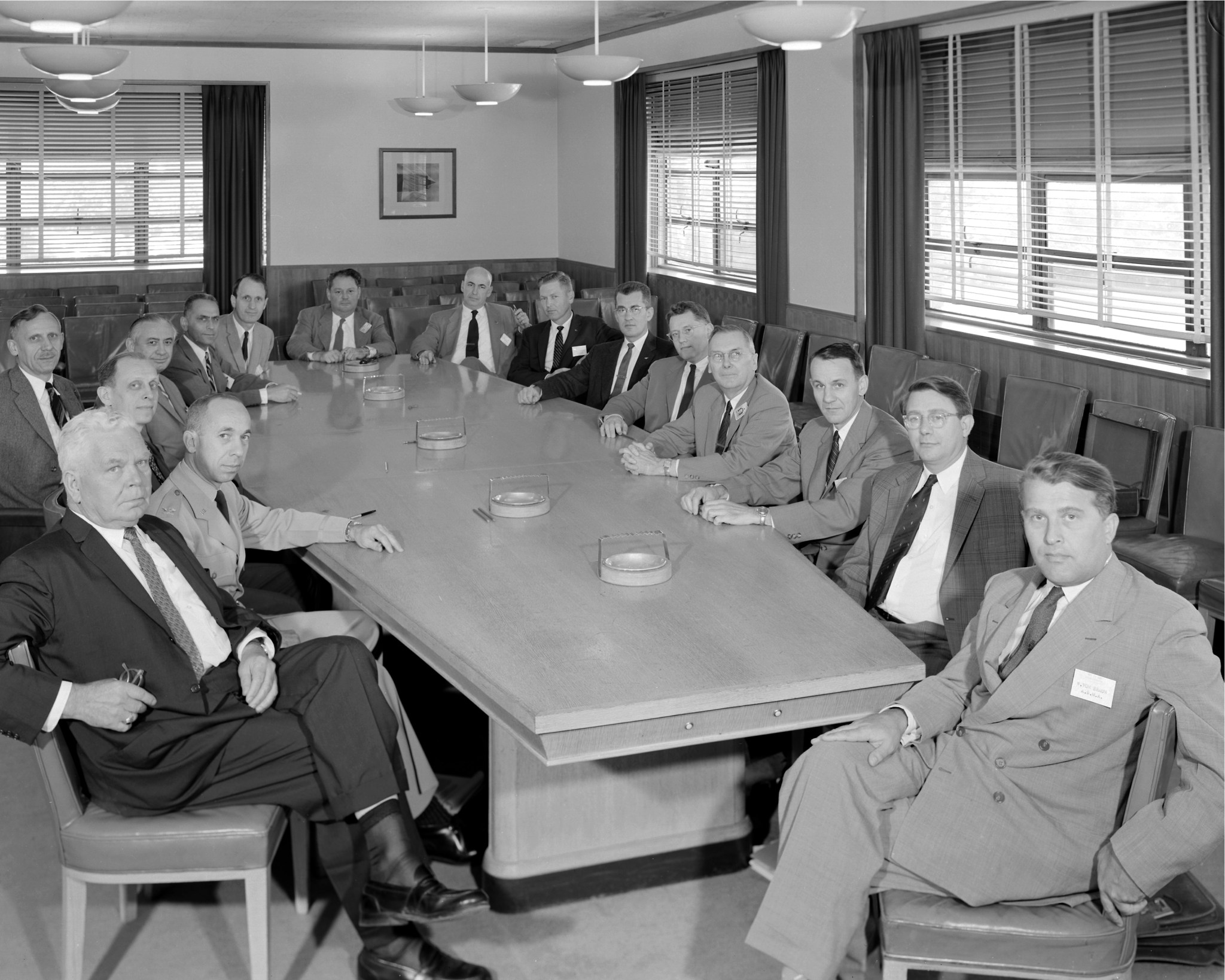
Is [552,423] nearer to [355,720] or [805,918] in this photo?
[355,720]

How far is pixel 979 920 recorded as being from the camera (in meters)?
2.38

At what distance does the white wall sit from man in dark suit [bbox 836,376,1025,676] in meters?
9.41

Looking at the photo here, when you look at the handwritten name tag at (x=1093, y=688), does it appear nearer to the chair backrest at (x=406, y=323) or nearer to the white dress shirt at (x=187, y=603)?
the white dress shirt at (x=187, y=603)

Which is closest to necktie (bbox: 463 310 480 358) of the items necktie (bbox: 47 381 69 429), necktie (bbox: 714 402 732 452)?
necktie (bbox: 47 381 69 429)

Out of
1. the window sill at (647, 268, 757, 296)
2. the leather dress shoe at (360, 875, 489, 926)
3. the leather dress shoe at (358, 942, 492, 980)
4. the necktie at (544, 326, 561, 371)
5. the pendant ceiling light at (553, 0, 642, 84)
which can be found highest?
the pendant ceiling light at (553, 0, 642, 84)

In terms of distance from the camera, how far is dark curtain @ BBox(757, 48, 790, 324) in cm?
880

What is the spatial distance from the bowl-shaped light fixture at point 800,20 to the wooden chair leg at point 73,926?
3.12 metres

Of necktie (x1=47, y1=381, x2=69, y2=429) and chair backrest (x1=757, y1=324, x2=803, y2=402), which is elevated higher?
chair backrest (x1=757, y1=324, x2=803, y2=402)

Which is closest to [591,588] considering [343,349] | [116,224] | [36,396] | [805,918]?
[805,918]

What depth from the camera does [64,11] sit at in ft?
13.6

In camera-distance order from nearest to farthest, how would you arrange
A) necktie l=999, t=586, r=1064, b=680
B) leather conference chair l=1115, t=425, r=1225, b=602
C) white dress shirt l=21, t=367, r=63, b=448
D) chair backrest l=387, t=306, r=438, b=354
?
necktie l=999, t=586, r=1064, b=680 → leather conference chair l=1115, t=425, r=1225, b=602 → white dress shirt l=21, t=367, r=63, b=448 → chair backrest l=387, t=306, r=438, b=354

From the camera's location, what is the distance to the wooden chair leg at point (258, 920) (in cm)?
280

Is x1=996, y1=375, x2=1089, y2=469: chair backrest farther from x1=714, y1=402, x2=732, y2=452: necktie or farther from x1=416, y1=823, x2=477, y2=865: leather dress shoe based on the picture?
x1=416, y1=823, x2=477, y2=865: leather dress shoe

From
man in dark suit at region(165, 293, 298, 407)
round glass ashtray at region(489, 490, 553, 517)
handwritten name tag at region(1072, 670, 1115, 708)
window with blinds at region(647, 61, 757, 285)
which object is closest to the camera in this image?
handwritten name tag at region(1072, 670, 1115, 708)
